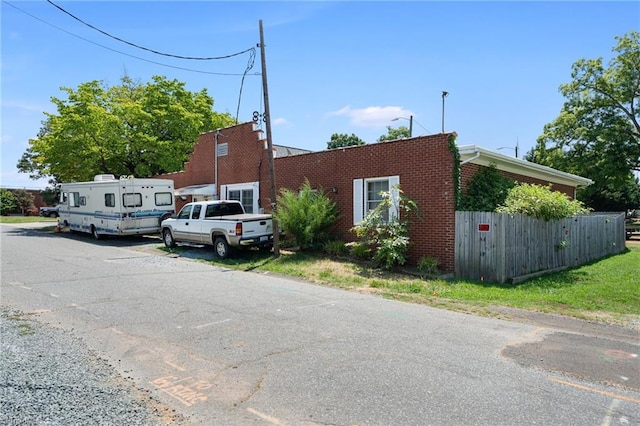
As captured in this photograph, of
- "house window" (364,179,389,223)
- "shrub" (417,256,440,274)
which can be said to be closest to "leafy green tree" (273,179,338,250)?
"house window" (364,179,389,223)

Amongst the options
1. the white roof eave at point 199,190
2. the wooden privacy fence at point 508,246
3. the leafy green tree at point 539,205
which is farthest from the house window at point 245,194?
the leafy green tree at point 539,205

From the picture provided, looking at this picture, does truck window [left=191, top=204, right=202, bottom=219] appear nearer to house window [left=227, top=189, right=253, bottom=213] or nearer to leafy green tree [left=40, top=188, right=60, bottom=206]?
house window [left=227, top=189, right=253, bottom=213]

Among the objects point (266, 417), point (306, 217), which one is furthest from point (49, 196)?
point (266, 417)

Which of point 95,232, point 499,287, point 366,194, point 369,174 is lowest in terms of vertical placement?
point 499,287

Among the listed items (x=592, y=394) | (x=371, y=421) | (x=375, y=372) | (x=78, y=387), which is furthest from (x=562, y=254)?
(x=78, y=387)

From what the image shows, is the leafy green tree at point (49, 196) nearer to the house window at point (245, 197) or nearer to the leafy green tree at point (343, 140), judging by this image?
the leafy green tree at point (343, 140)

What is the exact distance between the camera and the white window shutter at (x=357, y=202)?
45.9ft

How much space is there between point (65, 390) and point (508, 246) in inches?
381

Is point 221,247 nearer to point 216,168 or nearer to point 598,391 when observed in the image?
point 216,168

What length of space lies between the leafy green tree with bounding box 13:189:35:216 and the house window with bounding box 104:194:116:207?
4426cm

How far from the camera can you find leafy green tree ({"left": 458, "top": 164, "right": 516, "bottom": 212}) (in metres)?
11.8

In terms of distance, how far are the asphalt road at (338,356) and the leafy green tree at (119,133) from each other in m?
17.1

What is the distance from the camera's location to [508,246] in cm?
1051

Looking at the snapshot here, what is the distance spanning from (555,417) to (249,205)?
16.3 m
